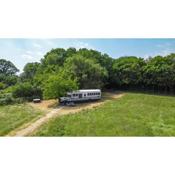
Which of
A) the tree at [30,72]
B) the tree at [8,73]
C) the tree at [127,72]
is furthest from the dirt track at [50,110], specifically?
the tree at [30,72]

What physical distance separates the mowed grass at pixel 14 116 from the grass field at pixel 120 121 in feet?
2.24

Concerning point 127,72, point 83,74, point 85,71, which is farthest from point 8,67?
point 127,72

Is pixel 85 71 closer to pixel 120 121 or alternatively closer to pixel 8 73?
pixel 8 73

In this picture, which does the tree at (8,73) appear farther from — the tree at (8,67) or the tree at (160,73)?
the tree at (160,73)

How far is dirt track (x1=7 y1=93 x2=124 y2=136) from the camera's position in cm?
726

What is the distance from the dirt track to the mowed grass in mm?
214

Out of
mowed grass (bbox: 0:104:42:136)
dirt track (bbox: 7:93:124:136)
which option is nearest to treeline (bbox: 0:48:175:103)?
dirt track (bbox: 7:93:124:136)

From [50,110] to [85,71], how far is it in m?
2.75

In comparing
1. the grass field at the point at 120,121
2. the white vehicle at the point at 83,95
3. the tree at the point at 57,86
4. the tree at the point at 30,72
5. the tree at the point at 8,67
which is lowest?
the grass field at the point at 120,121

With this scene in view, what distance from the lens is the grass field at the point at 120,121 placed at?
7219mm
